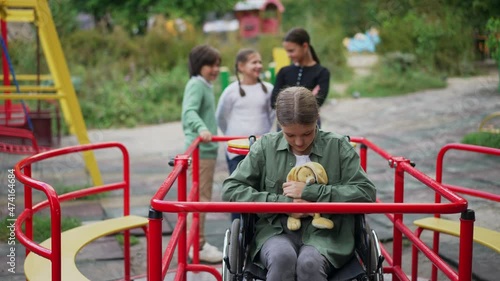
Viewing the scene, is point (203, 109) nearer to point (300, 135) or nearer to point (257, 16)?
point (300, 135)

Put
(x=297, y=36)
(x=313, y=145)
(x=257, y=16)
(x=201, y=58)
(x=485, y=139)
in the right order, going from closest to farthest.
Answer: (x=313, y=145) < (x=201, y=58) < (x=297, y=36) < (x=485, y=139) < (x=257, y=16)

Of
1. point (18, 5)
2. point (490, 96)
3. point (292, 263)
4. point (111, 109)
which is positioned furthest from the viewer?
point (111, 109)

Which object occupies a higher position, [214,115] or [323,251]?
A: [214,115]

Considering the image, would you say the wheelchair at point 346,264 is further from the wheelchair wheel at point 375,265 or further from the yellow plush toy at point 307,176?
the yellow plush toy at point 307,176

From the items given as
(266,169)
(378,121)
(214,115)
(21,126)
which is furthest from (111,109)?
(266,169)

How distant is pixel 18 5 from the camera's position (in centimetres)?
612

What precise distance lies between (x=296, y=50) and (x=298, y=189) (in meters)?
2.51

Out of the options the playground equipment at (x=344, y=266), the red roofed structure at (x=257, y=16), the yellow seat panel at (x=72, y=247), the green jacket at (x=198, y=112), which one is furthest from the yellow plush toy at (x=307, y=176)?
the red roofed structure at (x=257, y=16)

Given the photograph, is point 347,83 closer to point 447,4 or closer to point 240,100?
point 447,4

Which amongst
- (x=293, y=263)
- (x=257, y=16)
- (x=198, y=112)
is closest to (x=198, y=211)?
(x=293, y=263)

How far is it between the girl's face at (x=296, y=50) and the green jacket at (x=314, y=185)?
2.17 meters

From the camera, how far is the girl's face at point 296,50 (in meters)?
5.39

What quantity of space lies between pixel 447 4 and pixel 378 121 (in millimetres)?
4368

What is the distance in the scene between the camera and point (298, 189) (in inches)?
121
